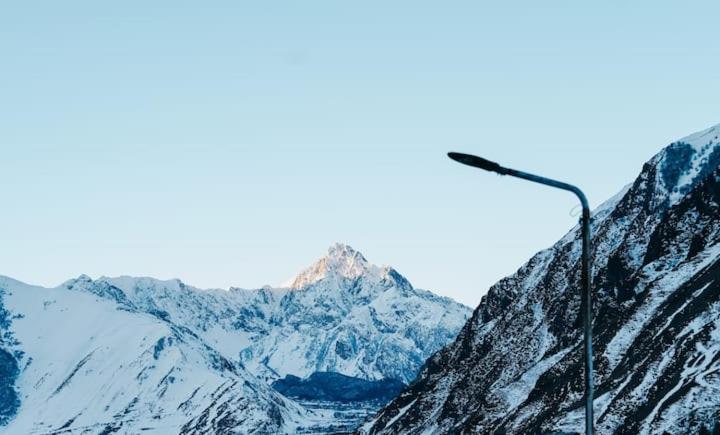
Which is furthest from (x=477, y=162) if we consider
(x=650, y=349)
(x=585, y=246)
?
(x=650, y=349)

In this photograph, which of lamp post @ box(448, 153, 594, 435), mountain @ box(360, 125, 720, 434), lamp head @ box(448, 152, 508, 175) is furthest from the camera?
mountain @ box(360, 125, 720, 434)

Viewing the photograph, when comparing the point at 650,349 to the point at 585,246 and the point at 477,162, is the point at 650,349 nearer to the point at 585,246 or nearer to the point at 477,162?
the point at 585,246

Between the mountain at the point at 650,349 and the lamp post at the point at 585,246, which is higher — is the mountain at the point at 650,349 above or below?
above

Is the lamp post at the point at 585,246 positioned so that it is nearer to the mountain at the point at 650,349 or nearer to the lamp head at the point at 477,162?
the lamp head at the point at 477,162

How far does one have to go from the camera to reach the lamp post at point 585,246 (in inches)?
715

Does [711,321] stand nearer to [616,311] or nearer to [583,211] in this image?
[616,311]

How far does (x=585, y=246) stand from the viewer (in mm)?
19172

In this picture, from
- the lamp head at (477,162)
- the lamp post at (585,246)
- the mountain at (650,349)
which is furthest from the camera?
the mountain at (650,349)

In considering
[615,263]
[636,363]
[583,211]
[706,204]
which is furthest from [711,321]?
[583,211]

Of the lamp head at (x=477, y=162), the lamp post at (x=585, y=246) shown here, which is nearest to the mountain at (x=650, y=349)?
the lamp post at (x=585, y=246)

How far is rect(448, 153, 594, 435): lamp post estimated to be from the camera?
59.6 feet

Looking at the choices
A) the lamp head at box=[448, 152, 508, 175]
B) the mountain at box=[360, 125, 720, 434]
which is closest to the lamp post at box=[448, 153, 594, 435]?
the lamp head at box=[448, 152, 508, 175]

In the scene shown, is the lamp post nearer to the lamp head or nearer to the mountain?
the lamp head

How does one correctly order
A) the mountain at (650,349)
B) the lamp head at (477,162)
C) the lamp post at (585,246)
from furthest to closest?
1. the mountain at (650,349)
2. the lamp post at (585,246)
3. the lamp head at (477,162)
